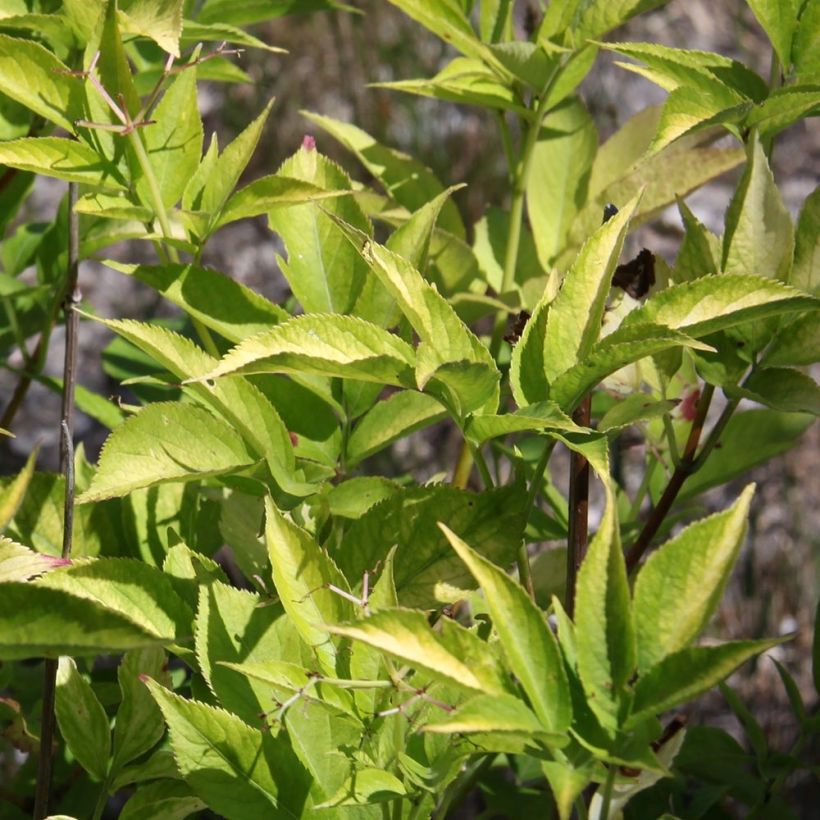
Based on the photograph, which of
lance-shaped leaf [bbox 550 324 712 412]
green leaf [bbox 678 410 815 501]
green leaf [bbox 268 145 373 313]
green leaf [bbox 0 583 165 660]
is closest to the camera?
green leaf [bbox 0 583 165 660]

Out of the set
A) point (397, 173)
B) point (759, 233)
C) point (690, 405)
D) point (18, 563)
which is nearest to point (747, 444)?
point (690, 405)

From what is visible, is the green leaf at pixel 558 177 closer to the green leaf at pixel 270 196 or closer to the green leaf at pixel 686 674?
the green leaf at pixel 270 196

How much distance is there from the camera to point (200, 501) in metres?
0.92

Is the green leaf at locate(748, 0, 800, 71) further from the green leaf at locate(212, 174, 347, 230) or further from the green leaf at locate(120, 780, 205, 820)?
the green leaf at locate(120, 780, 205, 820)

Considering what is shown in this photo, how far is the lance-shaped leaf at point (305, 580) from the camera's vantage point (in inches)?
24.0

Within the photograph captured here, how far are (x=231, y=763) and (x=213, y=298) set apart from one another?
0.99ft

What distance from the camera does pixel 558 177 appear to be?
1.02 m

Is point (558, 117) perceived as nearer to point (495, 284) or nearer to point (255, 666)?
point (495, 284)

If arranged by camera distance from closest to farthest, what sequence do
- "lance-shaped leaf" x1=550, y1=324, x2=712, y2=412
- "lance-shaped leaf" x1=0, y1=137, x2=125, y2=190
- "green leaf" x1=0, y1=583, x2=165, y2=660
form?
"green leaf" x1=0, y1=583, x2=165, y2=660, "lance-shaped leaf" x1=550, y1=324, x2=712, y2=412, "lance-shaped leaf" x1=0, y1=137, x2=125, y2=190

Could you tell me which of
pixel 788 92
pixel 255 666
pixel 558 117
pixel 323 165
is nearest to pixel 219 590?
pixel 255 666

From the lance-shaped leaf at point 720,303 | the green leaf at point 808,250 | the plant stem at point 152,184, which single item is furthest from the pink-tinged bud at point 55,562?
the green leaf at point 808,250

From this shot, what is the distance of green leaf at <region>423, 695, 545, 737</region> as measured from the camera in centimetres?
48

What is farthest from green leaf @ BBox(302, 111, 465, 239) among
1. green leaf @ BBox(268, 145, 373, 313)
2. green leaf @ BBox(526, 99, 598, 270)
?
green leaf @ BBox(268, 145, 373, 313)

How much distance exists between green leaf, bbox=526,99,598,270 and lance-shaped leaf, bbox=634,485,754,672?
49 centimetres
